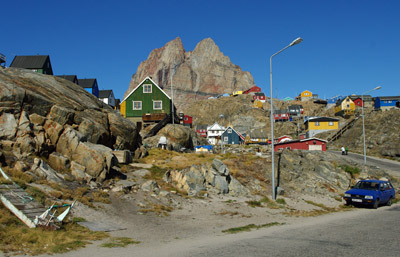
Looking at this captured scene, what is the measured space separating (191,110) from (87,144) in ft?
426

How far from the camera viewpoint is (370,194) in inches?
819

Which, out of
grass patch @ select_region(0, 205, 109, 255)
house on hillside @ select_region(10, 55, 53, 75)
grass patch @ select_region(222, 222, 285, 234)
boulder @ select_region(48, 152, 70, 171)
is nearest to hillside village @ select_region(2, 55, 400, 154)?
house on hillside @ select_region(10, 55, 53, 75)

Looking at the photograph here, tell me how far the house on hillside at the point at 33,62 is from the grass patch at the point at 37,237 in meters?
51.7

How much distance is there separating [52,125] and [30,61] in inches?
1742

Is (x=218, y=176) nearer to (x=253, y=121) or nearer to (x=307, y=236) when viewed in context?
(x=307, y=236)

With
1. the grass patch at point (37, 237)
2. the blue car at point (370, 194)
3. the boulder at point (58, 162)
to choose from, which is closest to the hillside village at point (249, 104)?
the blue car at point (370, 194)

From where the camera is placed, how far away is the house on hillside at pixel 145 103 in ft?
160

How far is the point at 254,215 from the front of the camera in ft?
57.0

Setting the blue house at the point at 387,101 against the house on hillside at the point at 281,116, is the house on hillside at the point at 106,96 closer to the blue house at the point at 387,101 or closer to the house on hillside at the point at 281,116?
the house on hillside at the point at 281,116

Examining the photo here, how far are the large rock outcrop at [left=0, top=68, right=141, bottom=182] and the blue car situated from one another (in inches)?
630

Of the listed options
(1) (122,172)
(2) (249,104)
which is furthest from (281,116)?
(1) (122,172)

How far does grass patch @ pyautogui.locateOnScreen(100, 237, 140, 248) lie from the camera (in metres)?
10.1

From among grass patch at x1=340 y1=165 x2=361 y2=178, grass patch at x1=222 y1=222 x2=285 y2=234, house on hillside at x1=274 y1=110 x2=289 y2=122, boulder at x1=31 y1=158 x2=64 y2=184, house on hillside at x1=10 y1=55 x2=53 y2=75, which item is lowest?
grass patch at x1=222 y1=222 x2=285 y2=234

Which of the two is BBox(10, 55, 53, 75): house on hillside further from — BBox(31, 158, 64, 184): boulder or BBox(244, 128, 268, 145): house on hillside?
BBox(244, 128, 268, 145): house on hillside
